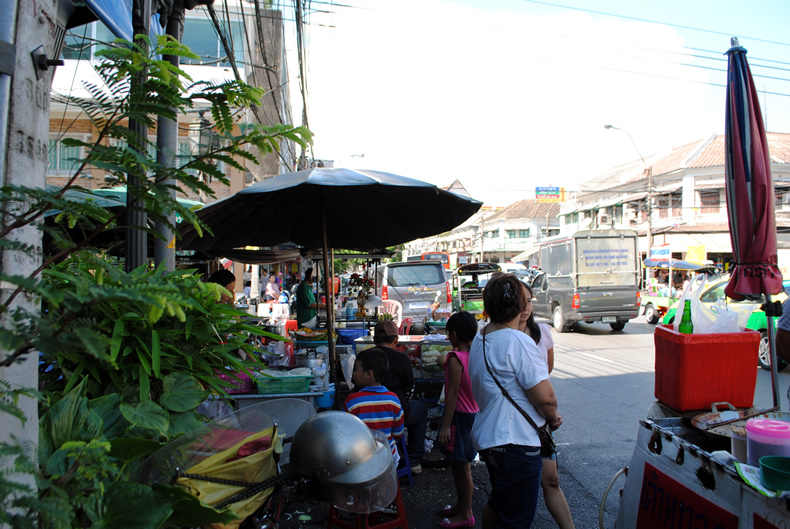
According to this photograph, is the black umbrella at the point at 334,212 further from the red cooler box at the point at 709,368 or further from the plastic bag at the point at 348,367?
the red cooler box at the point at 709,368

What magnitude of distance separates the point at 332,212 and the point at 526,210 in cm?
6013

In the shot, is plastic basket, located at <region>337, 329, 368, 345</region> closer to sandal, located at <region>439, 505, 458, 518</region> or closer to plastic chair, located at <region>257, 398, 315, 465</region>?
sandal, located at <region>439, 505, 458, 518</region>

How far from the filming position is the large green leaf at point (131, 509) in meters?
1.32

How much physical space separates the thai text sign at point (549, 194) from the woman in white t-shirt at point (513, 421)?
34372 millimetres

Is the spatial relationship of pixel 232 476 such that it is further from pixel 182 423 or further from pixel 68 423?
pixel 68 423

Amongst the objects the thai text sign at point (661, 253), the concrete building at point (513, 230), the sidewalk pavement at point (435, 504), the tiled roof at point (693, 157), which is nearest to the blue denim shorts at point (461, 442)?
the sidewalk pavement at point (435, 504)

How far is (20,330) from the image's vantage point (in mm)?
928

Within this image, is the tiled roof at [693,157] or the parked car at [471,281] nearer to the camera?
the parked car at [471,281]

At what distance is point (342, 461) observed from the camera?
1.97m

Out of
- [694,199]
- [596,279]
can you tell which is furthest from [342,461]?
[694,199]

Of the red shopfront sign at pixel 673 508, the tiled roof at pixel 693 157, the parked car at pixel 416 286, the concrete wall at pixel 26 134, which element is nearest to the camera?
the concrete wall at pixel 26 134

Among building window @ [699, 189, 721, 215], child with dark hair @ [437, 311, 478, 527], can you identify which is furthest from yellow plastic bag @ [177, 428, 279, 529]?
building window @ [699, 189, 721, 215]

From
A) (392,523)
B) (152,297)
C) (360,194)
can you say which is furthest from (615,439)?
(152,297)

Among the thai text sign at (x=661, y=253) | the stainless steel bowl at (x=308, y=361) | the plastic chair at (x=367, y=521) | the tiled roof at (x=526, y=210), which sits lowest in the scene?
the plastic chair at (x=367, y=521)
